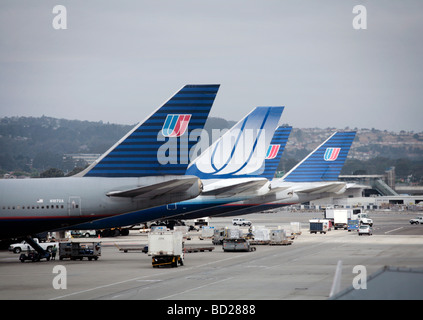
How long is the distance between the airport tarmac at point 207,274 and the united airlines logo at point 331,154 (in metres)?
32.6

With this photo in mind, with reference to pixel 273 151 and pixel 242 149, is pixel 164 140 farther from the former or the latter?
pixel 273 151

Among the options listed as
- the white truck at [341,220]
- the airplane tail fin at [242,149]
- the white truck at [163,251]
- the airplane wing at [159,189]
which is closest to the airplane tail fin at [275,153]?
the airplane tail fin at [242,149]

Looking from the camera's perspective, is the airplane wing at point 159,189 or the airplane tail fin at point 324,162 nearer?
the airplane wing at point 159,189

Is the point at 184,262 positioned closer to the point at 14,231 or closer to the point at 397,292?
the point at 14,231

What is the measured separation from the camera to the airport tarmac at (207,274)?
35844mm

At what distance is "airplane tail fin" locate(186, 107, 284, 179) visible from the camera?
7762 cm

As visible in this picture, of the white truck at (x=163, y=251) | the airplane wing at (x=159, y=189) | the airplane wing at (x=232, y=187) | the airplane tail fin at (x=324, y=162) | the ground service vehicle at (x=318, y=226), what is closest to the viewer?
the airplane wing at (x=159, y=189)

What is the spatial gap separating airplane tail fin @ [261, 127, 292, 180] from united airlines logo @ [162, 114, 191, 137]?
3175 centimetres

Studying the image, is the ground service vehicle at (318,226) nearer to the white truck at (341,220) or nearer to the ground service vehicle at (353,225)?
the ground service vehicle at (353,225)

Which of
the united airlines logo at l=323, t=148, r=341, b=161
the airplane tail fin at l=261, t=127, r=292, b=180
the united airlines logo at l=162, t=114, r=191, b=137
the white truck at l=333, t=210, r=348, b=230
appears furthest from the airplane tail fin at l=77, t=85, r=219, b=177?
the white truck at l=333, t=210, r=348, b=230

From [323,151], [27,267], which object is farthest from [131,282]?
[323,151]

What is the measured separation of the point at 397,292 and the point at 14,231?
1656 inches

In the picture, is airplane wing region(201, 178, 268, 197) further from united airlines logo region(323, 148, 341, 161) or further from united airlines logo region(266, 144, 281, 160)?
united airlines logo region(323, 148, 341, 161)
